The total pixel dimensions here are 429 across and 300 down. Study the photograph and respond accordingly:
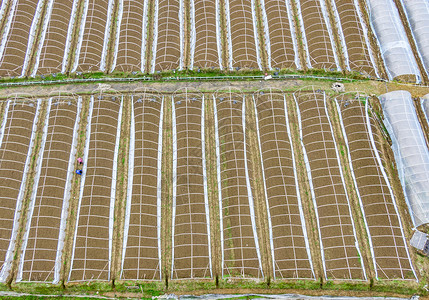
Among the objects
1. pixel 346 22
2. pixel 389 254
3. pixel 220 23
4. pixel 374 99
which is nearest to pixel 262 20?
pixel 220 23

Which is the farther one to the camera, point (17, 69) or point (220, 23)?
point (220, 23)

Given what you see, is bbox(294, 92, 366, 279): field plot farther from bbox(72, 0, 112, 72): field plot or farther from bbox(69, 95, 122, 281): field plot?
bbox(72, 0, 112, 72): field plot

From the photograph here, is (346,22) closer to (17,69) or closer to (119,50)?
(119,50)

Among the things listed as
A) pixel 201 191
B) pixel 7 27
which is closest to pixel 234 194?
pixel 201 191

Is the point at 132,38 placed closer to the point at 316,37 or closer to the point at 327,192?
the point at 316,37

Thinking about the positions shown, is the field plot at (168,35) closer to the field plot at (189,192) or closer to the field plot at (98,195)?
the field plot at (189,192)

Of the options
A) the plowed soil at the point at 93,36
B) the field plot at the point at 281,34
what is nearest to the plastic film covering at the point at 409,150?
the field plot at the point at 281,34
